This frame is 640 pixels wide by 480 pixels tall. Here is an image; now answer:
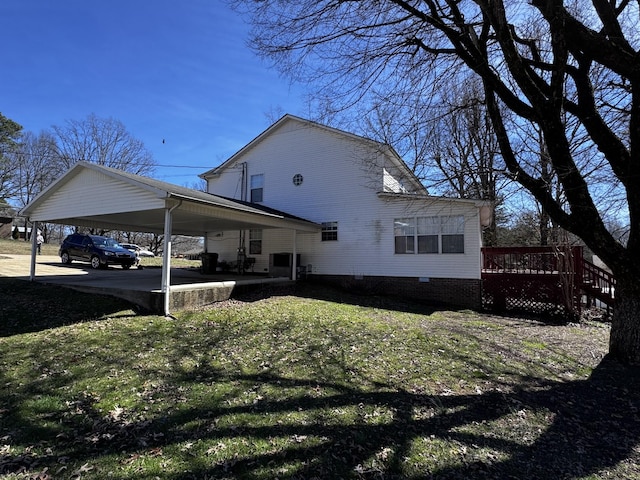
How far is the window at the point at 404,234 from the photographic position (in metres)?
13.9

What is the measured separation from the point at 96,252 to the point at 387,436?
62.6ft

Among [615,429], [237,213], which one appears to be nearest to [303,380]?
[615,429]

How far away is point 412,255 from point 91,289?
10.7 m

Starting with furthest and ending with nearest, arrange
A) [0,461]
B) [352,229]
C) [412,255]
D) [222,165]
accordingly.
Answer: [222,165] < [352,229] < [412,255] < [0,461]

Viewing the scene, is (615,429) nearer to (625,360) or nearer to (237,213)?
(625,360)

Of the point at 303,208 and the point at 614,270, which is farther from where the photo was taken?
the point at 303,208

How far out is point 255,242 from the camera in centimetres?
1759

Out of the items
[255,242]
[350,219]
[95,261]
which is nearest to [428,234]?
[350,219]

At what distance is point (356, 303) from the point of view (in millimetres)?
12023

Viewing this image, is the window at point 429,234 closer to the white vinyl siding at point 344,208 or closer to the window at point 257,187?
the white vinyl siding at point 344,208

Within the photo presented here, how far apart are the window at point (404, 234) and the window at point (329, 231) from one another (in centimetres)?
264

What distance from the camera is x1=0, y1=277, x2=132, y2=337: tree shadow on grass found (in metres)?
7.55

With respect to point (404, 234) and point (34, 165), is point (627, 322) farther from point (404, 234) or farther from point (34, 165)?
point (34, 165)

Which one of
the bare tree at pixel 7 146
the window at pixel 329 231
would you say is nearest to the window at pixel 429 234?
the window at pixel 329 231
